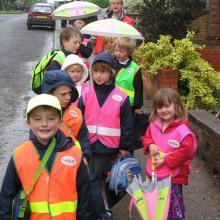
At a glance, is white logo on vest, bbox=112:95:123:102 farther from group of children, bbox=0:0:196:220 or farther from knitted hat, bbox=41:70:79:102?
knitted hat, bbox=41:70:79:102

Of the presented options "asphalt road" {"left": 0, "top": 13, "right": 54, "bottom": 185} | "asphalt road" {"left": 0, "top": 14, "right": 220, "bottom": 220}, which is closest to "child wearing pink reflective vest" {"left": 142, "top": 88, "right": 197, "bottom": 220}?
"asphalt road" {"left": 0, "top": 14, "right": 220, "bottom": 220}

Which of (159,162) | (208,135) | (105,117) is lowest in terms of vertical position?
(208,135)

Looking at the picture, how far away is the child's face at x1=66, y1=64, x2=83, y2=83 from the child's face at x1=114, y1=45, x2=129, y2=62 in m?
0.80

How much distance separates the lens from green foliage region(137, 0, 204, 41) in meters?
10.3

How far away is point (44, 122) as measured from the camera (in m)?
3.11

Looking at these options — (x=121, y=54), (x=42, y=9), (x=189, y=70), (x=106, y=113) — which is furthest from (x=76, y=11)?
(x=42, y=9)

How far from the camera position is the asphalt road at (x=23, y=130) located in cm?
523

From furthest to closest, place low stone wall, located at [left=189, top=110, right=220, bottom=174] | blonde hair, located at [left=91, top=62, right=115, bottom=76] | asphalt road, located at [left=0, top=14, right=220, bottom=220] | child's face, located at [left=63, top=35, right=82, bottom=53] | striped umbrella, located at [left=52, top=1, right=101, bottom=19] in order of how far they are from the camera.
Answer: striped umbrella, located at [left=52, top=1, right=101, bottom=19], low stone wall, located at [left=189, top=110, right=220, bottom=174], child's face, located at [left=63, top=35, right=82, bottom=53], asphalt road, located at [left=0, top=14, right=220, bottom=220], blonde hair, located at [left=91, top=62, right=115, bottom=76]

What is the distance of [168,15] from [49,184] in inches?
304

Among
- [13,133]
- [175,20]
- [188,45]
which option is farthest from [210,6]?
[13,133]

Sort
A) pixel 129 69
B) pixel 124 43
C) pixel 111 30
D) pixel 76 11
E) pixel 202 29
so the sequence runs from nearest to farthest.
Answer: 1. pixel 124 43
2. pixel 129 69
3. pixel 111 30
4. pixel 76 11
5. pixel 202 29

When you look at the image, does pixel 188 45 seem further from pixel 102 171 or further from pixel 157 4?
pixel 102 171

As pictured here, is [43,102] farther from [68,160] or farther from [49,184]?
[49,184]

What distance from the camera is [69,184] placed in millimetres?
3162
